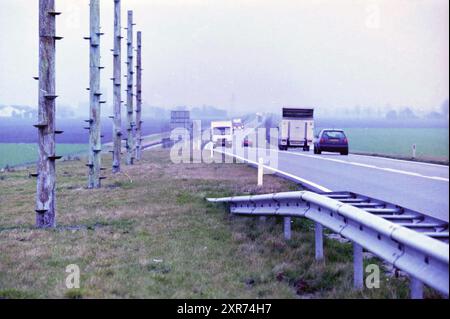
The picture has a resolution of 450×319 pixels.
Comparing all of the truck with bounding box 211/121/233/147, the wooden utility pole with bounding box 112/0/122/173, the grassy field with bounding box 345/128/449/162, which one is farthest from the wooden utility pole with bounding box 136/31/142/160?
the truck with bounding box 211/121/233/147

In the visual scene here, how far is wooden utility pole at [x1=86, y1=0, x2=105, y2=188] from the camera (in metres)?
22.9

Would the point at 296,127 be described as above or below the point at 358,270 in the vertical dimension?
above

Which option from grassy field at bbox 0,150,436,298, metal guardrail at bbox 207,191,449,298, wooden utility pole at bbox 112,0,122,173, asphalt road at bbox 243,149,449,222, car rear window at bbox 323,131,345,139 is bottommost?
grassy field at bbox 0,150,436,298

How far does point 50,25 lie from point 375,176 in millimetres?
13129

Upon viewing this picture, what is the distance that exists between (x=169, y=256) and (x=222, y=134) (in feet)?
217

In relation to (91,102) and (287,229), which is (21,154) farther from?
(287,229)

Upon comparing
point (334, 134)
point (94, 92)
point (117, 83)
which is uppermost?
point (117, 83)

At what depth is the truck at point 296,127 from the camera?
181 ft

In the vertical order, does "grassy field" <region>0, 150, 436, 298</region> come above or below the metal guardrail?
below

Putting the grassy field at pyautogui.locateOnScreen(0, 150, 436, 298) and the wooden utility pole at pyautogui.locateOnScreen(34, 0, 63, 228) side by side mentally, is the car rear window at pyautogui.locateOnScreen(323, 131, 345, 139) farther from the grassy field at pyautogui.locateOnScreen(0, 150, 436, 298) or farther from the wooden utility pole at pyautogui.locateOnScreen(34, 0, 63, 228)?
the wooden utility pole at pyautogui.locateOnScreen(34, 0, 63, 228)

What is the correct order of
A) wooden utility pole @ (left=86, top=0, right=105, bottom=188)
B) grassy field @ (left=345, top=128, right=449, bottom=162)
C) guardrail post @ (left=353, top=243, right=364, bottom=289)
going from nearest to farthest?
grassy field @ (left=345, top=128, right=449, bottom=162) → guardrail post @ (left=353, top=243, right=364, bottom=289) → wooden utility pole @ (left=86, top=0, right=105, bottom=188)

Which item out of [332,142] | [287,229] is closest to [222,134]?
[332,142]

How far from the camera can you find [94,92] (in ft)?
76.4

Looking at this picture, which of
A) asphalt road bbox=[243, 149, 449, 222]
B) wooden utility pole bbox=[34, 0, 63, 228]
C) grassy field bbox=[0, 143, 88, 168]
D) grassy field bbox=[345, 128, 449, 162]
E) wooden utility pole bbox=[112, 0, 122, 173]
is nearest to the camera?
grassy field bbox=[345, 128, 449, 162]
